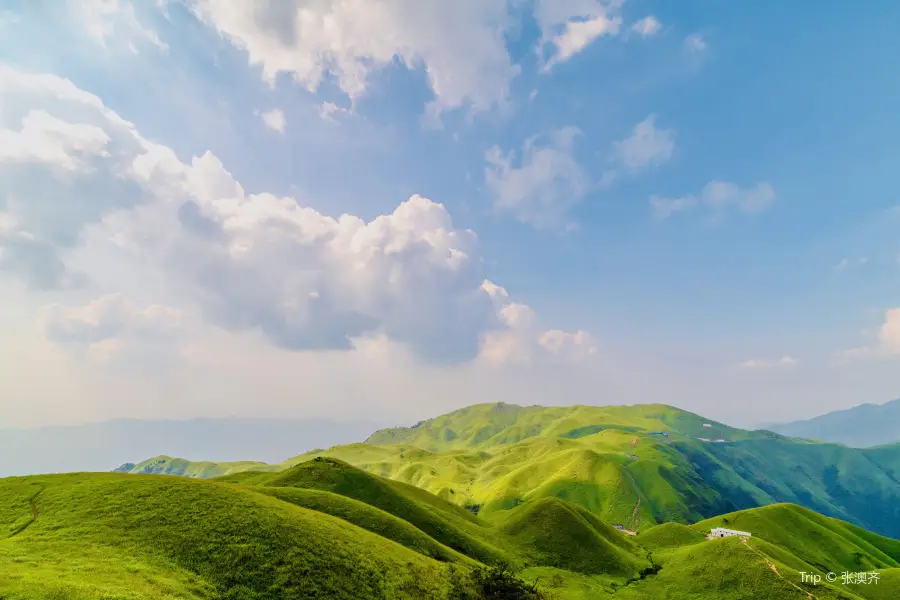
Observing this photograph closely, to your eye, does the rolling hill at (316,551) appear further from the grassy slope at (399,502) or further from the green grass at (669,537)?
the green grass at (669,537)

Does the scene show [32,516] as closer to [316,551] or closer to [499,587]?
[316,551]

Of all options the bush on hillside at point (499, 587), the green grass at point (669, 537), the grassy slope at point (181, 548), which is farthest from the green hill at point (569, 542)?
the grassy slope at point (181, 548)

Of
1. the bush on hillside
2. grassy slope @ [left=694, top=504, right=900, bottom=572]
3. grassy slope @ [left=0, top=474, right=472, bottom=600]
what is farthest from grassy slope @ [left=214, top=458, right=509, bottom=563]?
grassy slope @ [left=694, top=504, right=900, bottom=572]

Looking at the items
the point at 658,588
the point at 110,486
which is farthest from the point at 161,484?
the point at 658,588

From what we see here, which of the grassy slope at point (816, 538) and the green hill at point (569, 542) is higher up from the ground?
the green hill at point (569, 542)

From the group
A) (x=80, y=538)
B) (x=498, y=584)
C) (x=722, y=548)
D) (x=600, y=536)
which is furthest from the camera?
(x=600, y=536)

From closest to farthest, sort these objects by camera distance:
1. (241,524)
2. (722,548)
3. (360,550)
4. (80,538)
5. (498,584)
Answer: (80,538) → (241,524) → (360,550) → (498,584) → (722,548)

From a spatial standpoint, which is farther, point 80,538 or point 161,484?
point 161,484

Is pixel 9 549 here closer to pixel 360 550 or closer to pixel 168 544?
pixel 168 544
